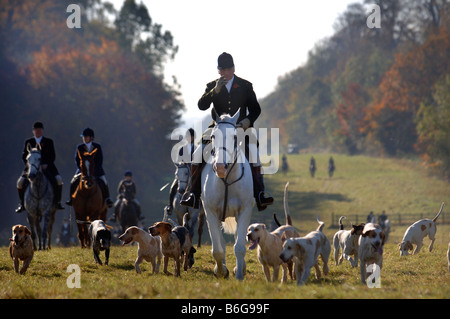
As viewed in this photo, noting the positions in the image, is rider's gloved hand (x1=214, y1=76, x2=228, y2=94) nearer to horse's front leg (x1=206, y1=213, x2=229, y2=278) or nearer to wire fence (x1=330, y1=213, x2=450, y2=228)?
horse's front leg (x1=206, y1=213, x2=229, y2=278)

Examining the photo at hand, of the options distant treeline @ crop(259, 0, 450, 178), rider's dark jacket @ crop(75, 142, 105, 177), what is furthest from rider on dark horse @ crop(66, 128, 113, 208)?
distant treeline @ crop(259, 0, 450, 178)

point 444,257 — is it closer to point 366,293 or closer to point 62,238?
point 366,293

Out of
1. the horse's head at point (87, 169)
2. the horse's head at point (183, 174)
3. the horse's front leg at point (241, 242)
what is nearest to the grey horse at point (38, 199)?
the horse's head at point (87, 169)

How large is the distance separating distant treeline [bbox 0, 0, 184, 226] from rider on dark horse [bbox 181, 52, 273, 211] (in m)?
32.1

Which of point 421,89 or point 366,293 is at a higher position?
point 421,89

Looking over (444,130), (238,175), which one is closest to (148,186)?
(444,130)

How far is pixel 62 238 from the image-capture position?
30984mm

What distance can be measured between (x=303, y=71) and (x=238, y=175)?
12680cm

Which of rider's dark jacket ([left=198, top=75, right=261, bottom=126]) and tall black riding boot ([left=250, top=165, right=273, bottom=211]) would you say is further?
rider's dark jacket ([left=198, top=75, right=261, bottom=126])

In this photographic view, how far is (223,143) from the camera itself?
398 inches

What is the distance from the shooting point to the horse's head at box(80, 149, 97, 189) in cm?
1662

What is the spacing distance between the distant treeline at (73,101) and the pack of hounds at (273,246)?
2978 cm

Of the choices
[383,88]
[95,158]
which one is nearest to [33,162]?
[95,158]

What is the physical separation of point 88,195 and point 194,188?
634 cm
